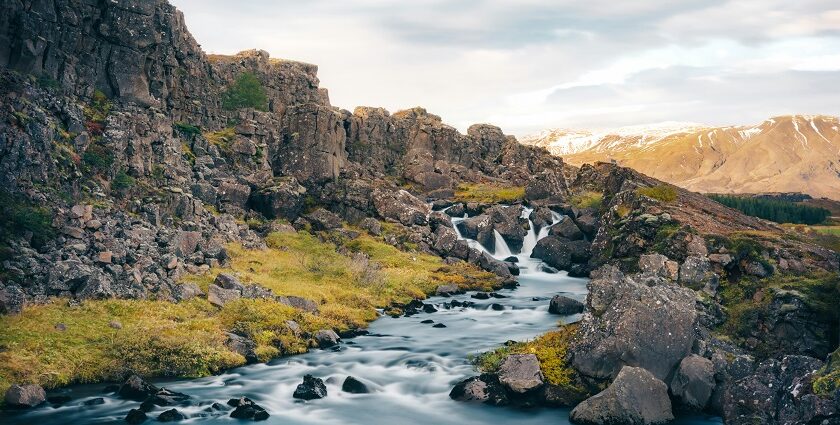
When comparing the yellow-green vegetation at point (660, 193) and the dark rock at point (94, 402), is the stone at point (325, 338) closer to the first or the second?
the dark rock at point (94, 402)

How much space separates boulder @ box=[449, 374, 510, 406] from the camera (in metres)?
32.5

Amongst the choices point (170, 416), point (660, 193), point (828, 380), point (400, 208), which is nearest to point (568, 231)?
point (660, 193)

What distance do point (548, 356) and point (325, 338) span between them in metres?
15.6

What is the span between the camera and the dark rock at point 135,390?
31.6m

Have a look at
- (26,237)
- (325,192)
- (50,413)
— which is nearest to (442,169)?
(325,192)

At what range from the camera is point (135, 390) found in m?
31.7

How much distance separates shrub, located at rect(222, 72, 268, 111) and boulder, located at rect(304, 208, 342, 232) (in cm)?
2610

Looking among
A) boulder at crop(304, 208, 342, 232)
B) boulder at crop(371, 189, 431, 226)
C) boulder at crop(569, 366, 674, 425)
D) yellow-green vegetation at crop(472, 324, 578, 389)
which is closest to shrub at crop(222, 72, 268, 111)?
boulder at crop(304, 208, 342, 232)

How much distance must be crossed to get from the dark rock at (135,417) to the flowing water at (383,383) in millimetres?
482

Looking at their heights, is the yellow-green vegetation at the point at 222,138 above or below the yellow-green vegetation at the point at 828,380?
above

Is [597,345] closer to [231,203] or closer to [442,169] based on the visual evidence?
[231,203]

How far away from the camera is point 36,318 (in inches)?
1442

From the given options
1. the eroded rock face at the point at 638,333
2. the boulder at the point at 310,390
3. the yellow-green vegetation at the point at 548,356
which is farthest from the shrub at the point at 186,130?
the eroded rock face at the point at 638,333

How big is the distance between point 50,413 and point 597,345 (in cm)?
2683
